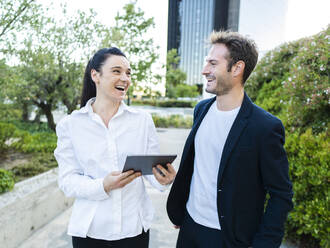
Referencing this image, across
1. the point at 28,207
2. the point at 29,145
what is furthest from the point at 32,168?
the point at 28,207

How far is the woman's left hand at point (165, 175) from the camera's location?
5.10ft

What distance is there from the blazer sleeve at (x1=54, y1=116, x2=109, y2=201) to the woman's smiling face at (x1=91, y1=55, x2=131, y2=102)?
319 millimetres

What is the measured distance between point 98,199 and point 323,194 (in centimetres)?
221

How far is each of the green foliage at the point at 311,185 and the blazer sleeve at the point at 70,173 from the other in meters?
2.06

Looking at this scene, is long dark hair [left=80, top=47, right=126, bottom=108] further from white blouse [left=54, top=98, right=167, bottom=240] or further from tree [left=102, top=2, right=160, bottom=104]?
tree [left=102, top=2, right=160, bottom=104]

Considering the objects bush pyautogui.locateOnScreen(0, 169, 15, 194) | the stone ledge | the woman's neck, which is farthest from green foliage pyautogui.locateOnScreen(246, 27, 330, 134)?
bush pyautogui.locateOnScreen(0, 169, 15, 194)

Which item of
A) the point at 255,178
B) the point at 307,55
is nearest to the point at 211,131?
the point at 255,178

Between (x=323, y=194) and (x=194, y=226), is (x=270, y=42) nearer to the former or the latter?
(x=323, y=194)

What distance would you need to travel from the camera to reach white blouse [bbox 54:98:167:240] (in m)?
1.51

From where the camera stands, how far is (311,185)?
2.55 meters

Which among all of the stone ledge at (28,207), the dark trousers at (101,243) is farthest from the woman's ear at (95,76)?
the stone ledge at (28,207)

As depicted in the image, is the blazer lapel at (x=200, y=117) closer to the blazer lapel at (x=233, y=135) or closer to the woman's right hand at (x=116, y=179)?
the blazer lapel at (x=233, y=135)

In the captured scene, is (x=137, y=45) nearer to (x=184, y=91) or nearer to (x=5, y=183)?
(x=5, y=183)

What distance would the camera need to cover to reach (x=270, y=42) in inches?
591
